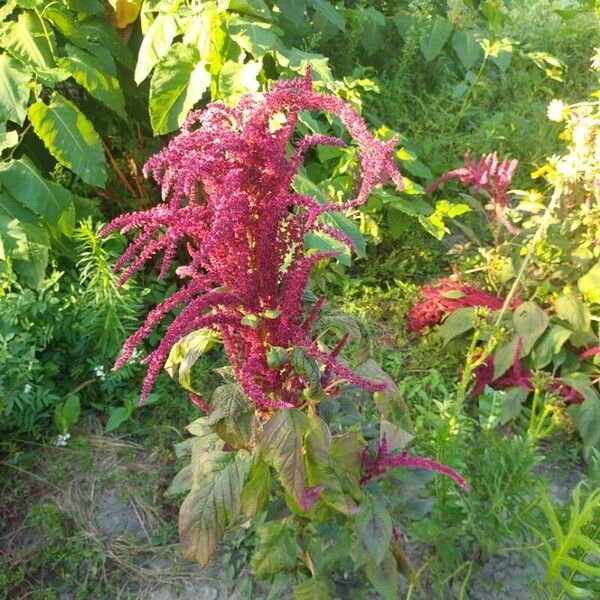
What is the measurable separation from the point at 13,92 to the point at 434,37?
6.64 ft

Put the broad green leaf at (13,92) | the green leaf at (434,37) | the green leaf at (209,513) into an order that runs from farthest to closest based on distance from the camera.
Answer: the green leaf at (434,37) < the broad green leaf at (13,92) < the green leaf at (209,513)

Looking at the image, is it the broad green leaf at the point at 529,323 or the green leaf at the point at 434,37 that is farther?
the green leaf at the point at 434,37

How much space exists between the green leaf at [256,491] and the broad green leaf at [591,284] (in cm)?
142

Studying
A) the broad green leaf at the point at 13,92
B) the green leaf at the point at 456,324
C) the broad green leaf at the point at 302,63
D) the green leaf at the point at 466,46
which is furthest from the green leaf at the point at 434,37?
the broad green leaf at the point at 13,92

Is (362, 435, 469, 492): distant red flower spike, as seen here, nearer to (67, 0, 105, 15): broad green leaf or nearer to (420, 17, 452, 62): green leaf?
(67, 0, 105, 15): broad green leaf

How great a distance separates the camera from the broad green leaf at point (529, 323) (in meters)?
2.31

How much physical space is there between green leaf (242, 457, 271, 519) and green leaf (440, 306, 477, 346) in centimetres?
123

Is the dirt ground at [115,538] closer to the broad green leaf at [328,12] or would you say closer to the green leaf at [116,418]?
the green leaf at [116,418]

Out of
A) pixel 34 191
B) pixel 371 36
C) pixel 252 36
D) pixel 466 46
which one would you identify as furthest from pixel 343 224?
pixel 466 46

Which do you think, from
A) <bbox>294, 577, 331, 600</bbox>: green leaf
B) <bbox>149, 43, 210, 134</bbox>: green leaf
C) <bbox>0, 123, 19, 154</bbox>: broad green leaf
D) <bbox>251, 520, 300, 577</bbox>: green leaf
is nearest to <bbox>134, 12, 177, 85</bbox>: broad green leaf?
<bbox>149, 43, 210, 134</bbox>: green leaf

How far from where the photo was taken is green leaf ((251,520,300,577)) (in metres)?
1.51

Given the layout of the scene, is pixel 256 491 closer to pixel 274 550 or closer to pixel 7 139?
pixel 274 550

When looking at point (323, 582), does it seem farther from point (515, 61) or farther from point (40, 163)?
point (515, 61)

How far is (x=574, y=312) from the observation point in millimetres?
2320
